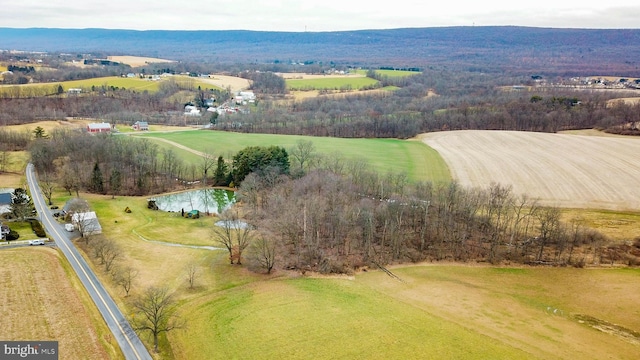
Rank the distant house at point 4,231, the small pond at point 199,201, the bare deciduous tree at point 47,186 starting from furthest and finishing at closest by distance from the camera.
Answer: the small pond at point 199,201, the bare deciduous tree at point 47,186, the distant house at point 4,231

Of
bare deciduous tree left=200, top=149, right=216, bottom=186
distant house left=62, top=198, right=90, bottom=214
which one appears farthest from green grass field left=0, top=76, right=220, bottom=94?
distant house left=62, top=198, right=90, bottom=214

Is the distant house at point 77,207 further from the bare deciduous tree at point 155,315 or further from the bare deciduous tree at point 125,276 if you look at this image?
the bare deciduous tree at point 155,315

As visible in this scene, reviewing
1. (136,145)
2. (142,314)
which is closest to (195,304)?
(142,314)

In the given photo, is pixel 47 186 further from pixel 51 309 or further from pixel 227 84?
pixel 227 84

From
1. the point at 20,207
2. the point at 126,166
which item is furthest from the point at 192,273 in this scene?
the point at 126,166

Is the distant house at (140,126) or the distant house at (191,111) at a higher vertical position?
the distant house at (191,111)

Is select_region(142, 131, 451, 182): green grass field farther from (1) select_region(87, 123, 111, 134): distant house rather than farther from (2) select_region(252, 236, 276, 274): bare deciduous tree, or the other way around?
(2) select_region(252, 236, 276, 274): bare deciduous tree

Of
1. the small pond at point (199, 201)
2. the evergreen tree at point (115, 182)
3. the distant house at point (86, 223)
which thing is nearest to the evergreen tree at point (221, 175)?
the small pond at point (199, 201)
